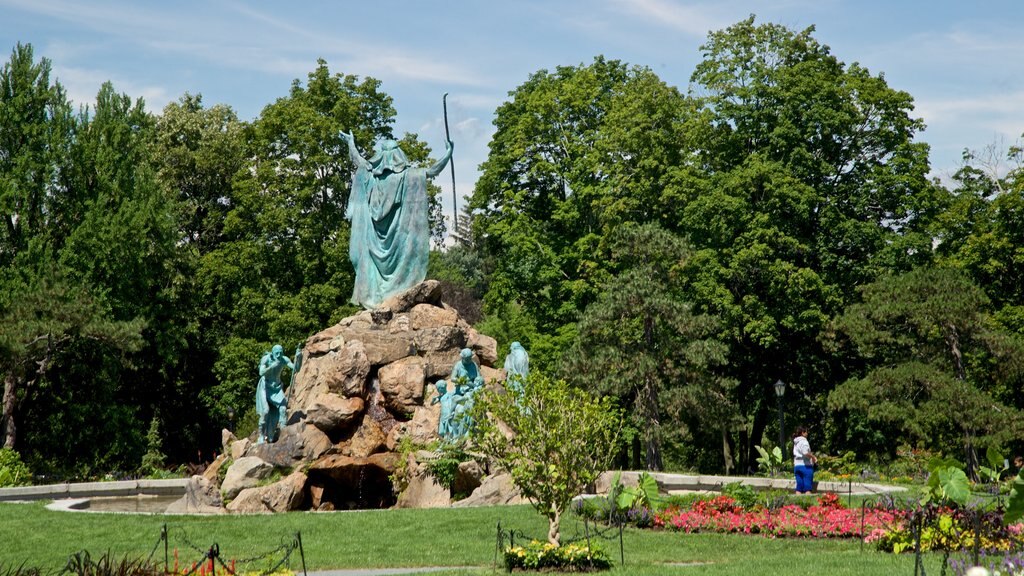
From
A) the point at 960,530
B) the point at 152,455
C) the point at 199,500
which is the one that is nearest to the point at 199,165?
the point at 152,455

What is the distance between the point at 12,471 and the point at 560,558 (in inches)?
807

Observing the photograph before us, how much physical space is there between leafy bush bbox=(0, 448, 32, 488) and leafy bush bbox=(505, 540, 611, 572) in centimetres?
1850

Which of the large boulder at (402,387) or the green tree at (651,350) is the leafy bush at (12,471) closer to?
the large boulder at (402,387)

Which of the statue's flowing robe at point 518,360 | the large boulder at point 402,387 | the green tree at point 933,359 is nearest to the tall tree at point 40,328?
the large boulder at point 402,387

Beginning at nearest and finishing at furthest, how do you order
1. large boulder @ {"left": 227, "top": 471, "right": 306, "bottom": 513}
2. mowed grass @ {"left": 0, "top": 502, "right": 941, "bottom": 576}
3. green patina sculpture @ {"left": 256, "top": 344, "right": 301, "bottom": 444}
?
mowed grass @ {"left": 0, "top": 502, "right": 941, "bottom": 576} < large boulder @ {"left": 227, "top": 471, "right": 306, "bottom": 513} < green patina sculpture @ {"left": 256, "top": 344, "right": 301, "bottom": 444}

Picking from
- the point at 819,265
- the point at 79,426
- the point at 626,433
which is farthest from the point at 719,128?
the point at 79,426

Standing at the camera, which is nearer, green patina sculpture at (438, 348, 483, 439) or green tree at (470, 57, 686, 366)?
green patina sculpture at (438, 348, 483, 439)

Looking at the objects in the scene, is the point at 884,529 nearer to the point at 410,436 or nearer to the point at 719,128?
the point at 410,436

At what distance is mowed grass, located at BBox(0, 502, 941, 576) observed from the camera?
1521 cm

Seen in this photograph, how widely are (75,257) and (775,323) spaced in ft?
70.7

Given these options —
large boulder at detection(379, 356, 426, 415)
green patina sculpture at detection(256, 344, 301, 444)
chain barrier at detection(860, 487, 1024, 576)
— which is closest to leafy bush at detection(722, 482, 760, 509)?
chain barrier at detection(860, 487, 1024, 576)

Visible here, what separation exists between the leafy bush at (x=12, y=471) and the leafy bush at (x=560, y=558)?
18501mm

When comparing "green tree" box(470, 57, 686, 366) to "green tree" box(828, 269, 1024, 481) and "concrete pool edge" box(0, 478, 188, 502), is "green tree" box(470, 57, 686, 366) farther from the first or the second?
"concrete pool edge" box(0, 478, 188, 502)

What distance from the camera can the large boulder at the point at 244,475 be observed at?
971 inches
